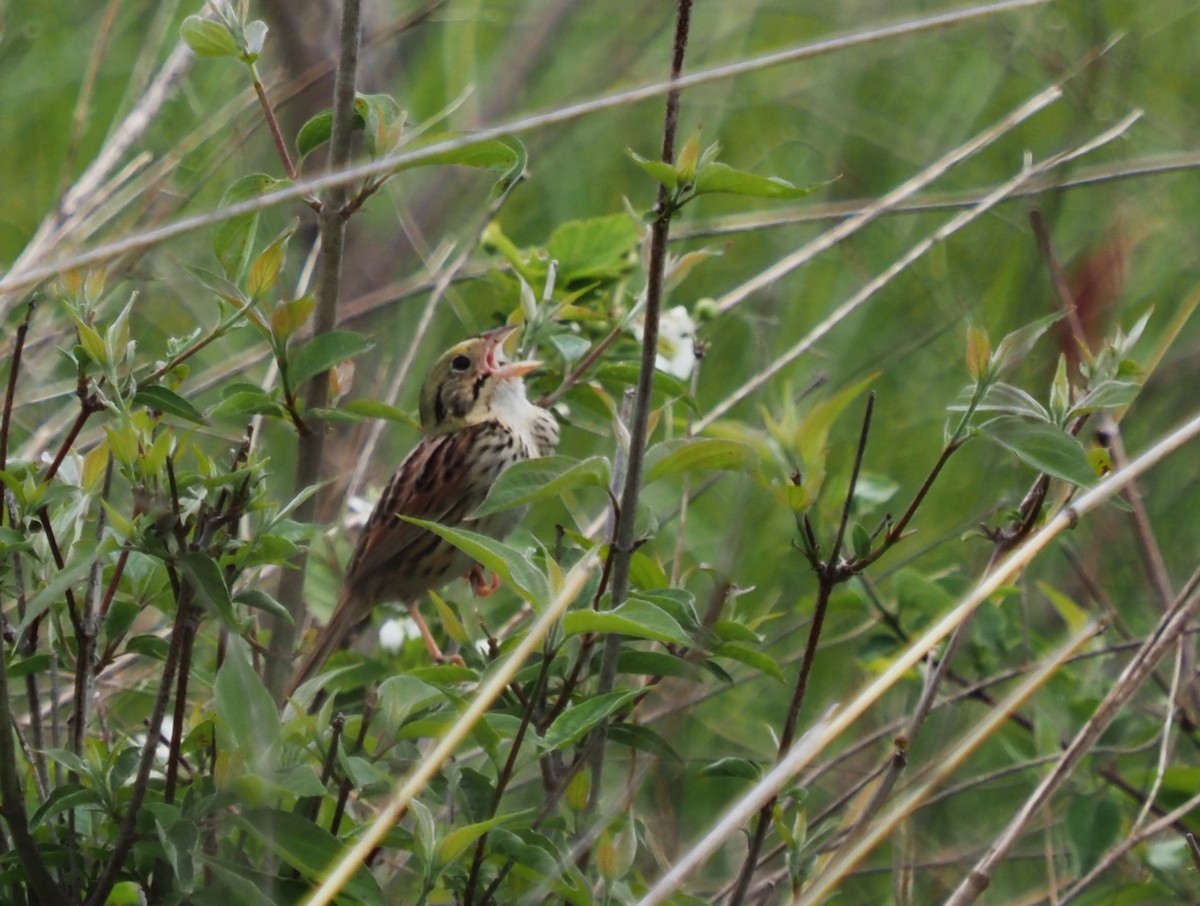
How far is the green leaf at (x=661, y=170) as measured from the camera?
148 centimetres

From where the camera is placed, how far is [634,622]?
1.44 m

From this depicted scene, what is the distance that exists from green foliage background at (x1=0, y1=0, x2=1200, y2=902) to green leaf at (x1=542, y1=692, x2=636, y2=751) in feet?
0.31

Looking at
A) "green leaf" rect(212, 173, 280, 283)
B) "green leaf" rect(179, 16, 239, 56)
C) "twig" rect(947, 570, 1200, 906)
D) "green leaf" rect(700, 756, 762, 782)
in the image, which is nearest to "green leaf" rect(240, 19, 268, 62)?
"green leaf" rect(179, 16, 239, 56)

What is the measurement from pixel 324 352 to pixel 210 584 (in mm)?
385

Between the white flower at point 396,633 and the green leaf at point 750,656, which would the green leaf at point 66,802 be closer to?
the green leaf at point 750,656

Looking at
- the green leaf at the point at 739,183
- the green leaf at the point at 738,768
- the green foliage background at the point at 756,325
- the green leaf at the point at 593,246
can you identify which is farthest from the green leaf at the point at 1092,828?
the green leaf at the point at 739,183

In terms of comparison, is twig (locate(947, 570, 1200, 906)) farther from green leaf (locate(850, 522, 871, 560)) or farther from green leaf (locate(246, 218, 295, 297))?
green leaf (locate(246, 218, 295, 297))

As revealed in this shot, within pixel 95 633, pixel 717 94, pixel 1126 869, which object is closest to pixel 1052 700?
pixel 1126 869

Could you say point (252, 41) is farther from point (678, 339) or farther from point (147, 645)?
point (678, 339)

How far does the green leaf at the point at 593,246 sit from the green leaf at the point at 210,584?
120cm

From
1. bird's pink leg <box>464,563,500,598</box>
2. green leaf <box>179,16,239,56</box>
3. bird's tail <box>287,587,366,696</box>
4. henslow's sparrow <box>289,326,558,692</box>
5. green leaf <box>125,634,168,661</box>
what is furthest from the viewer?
bird's pink leg <box>464,563,500,598</box>

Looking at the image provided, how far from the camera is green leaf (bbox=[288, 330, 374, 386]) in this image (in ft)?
5.82

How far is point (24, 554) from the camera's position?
1.78 metres

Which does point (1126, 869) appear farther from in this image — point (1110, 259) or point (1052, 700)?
point (1110, 259)
